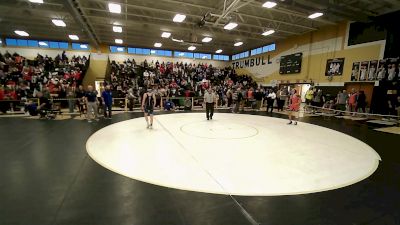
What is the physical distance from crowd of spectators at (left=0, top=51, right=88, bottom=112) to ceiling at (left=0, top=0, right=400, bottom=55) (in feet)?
9.38

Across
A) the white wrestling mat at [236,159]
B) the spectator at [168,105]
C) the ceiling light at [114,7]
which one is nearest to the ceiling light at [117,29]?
the ceiling light at [114,7]

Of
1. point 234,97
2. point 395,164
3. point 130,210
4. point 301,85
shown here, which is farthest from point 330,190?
point 301,85

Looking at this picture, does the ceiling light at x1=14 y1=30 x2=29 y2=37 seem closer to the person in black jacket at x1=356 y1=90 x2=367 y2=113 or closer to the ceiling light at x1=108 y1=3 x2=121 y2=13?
the ceiling light at x1=108 y1=3 x2=121 y2=13

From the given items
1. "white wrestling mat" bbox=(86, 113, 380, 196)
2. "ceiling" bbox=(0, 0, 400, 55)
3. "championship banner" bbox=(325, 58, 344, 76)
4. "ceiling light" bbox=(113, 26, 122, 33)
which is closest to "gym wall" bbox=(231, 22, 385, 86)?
"championship banner" bbox=(325, 58, 344, 76)

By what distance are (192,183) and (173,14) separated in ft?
41.7

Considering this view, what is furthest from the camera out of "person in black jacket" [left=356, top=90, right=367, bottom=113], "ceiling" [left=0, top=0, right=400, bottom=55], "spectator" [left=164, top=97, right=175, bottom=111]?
"spectator" [left=164, top=97, right=175, bottom=111]

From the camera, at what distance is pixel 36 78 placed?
14.8 metres

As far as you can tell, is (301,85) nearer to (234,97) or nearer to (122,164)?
(234,97)

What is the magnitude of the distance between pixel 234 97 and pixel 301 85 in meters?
8.89

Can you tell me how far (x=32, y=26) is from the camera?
659 inches

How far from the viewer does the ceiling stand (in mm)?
11242

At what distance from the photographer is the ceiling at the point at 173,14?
11.2 metres

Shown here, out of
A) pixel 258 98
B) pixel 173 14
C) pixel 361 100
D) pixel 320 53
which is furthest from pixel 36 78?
pixel 361 100

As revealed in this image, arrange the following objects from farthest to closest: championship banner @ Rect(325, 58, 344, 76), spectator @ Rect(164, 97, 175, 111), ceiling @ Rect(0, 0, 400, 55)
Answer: championship banner @ Rect(325, 58, 344, 76), spectator @ Rect(164, 97, 175, 111), ceiling @ Rect(0, 0, 400, 55)
